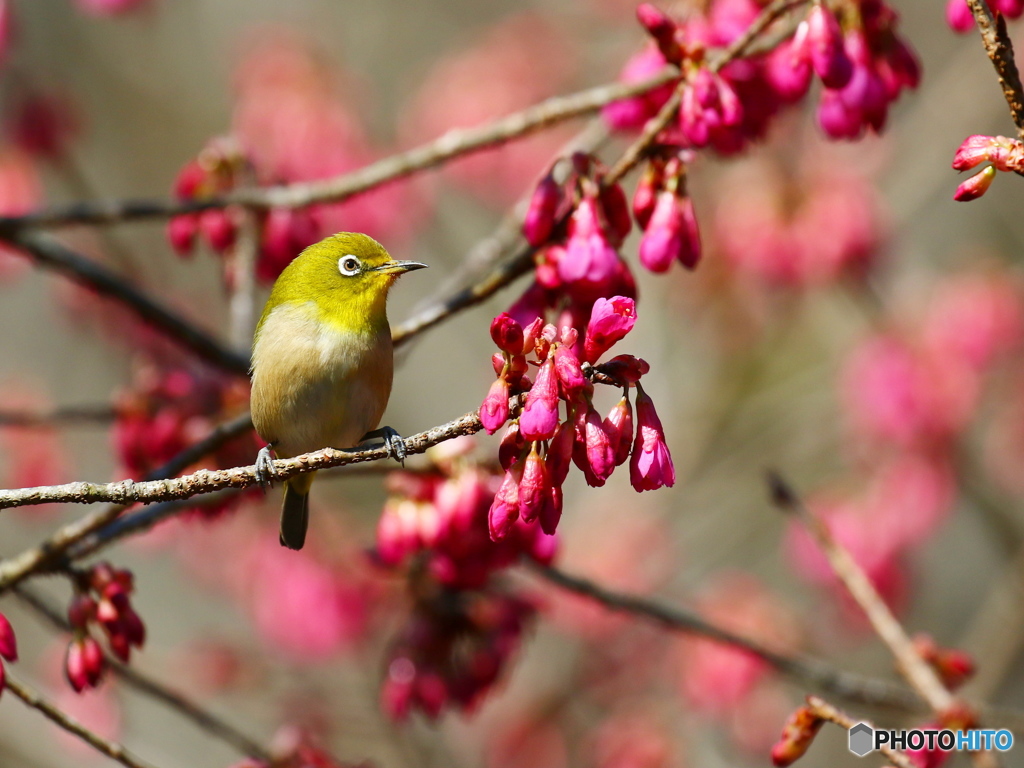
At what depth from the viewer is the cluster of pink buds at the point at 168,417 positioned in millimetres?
4020

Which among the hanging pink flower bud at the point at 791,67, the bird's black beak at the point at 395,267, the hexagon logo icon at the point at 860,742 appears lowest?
the hexagon logo icon at the point at 860,742

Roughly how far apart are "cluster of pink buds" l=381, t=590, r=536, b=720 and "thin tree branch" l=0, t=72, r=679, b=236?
61.8 inches

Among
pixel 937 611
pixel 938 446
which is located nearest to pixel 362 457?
pixel 938 446

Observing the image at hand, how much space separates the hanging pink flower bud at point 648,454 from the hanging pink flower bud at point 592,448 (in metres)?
0.09

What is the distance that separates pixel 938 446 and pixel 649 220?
441 cm

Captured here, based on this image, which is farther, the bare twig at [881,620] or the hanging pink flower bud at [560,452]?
the bare twig at [881,620]

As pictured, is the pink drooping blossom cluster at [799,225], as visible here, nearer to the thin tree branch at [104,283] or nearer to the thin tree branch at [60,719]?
the thin tree branch at [104,283]

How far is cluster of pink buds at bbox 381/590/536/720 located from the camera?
393cm

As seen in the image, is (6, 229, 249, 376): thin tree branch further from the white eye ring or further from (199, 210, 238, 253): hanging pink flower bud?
the white eye ring

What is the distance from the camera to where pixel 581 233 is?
9.23 ft

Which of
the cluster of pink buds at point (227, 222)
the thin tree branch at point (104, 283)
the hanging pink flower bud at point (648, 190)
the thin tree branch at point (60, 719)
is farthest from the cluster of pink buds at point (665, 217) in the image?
the thin tree branch at point (60, 719)

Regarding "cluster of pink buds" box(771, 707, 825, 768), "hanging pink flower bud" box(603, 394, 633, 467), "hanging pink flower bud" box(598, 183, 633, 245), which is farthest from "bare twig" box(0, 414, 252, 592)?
"cluster of pink buds" box(771, 707, 825, 768)

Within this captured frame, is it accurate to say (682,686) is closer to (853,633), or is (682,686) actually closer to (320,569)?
(853,633)

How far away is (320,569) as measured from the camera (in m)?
6.83
